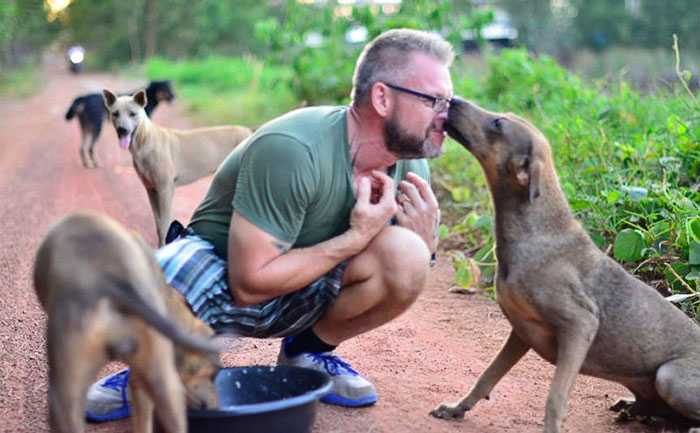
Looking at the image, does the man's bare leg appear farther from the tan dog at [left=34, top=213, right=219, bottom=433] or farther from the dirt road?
the tan dog at [left=34, top=213, right=219, bottom=433]

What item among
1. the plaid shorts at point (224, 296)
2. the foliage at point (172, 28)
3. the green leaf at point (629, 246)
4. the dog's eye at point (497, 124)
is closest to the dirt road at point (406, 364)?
the plaid shorts at point (224, 296)

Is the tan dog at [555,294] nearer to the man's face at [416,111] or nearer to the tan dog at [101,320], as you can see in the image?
the man's face at [416,111]

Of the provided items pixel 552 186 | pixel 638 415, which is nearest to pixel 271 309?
pixel 552 186

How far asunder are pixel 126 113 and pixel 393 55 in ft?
16.8

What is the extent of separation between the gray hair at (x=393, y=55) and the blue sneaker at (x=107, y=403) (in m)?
1.64

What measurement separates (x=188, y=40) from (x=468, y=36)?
33.5 metres

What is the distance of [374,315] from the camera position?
4.45 metres

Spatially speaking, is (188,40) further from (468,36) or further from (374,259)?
(374,259)

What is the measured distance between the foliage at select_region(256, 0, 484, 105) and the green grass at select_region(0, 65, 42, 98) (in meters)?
16.3

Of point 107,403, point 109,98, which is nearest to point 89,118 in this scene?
point 109,98

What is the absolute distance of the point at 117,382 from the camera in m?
4.36

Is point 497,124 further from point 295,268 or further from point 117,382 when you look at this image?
point 117,382

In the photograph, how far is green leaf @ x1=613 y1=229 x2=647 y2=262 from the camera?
19.5 feet

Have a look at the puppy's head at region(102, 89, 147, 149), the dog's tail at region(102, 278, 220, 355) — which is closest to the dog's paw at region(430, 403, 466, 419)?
the dog's tail at region(102, 278, 220, 355)
